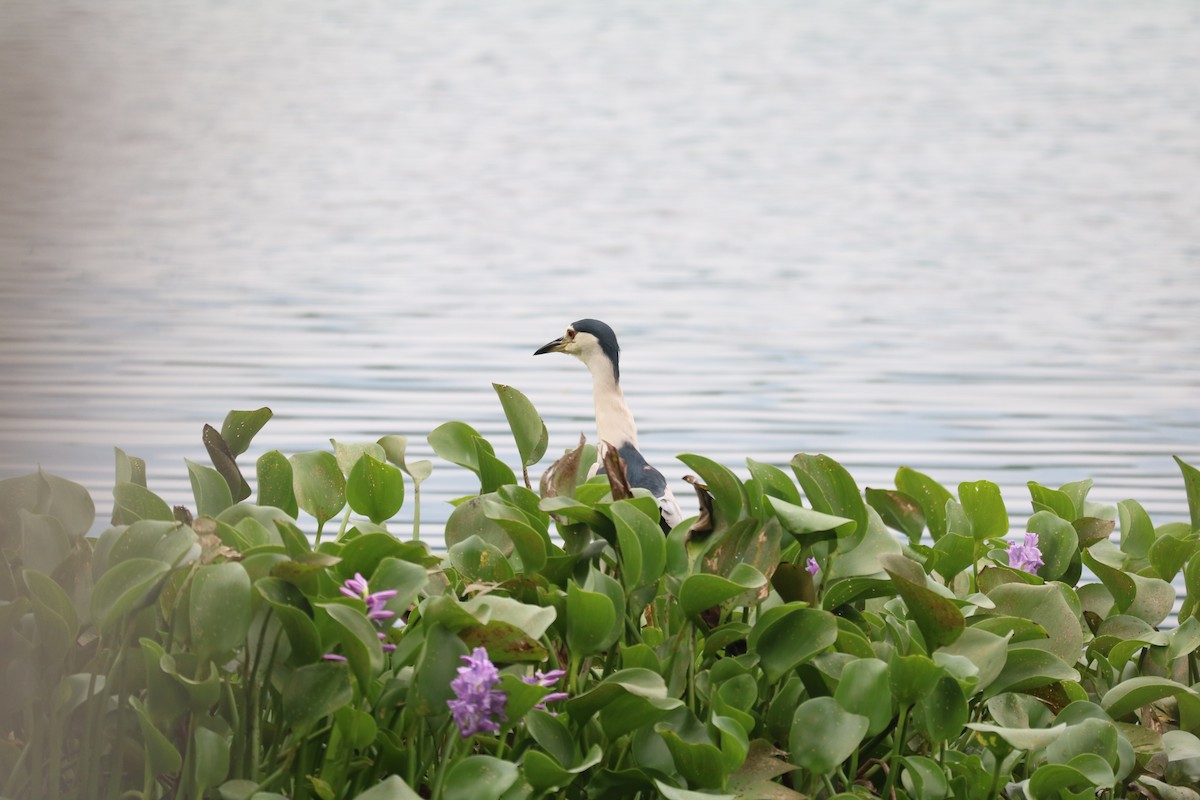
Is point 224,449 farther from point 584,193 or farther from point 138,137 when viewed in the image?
point 584,193

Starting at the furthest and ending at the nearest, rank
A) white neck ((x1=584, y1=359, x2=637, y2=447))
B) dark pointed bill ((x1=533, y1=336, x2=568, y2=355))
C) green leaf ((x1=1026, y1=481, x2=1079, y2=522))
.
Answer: dark pointed bill ((x1=533, y1=336, x2=568, y2=355)) < white neck ((x1=584, y1=359, x2=637, y2=447)) < green leaf ((x1=1026, y1=481, x2=1079, y2=522))

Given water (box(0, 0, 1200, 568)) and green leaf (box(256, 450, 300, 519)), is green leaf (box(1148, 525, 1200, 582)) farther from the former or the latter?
water (box(0, 0, 1200, 568))

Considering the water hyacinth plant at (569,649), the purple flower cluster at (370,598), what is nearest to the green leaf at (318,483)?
the water hyacinth plant at (569,649)

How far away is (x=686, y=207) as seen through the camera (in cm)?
1309

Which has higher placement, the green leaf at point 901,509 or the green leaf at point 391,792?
the green leaf at point 901,509

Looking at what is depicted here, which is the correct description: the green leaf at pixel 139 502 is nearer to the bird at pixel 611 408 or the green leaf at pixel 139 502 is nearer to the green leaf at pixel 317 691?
the green leaf at pixel 317 691

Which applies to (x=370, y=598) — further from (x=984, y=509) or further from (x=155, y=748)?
(x=984, y=509)

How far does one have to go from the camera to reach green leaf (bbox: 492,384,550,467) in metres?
2.56

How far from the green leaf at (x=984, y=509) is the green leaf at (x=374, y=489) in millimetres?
923

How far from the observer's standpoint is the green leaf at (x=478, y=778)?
1.72m

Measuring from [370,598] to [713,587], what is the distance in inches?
17.0

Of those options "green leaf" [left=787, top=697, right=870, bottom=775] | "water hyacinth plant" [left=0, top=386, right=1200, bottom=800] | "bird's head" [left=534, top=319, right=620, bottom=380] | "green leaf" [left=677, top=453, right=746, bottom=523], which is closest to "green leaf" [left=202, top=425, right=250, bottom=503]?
"water hyacinth plant" [left=0, top=386, right=1200, bottom=800]

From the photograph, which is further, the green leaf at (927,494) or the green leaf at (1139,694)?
the green leaf at (927,494)

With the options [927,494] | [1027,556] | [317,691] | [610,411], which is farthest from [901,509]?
[610,411]
